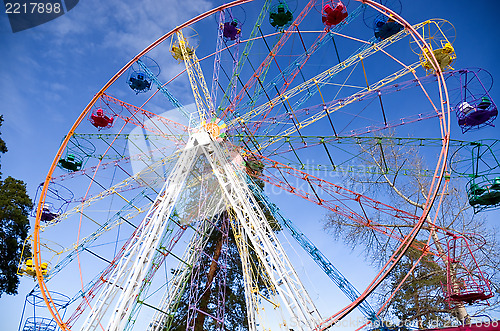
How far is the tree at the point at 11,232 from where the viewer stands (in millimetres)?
14203

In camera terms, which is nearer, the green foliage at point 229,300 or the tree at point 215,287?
the tree at point 215,287

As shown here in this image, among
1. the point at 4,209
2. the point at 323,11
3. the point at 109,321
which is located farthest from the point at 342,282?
the point at 4,209

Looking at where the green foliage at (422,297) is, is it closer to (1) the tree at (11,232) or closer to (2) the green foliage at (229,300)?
(2) the green foliage at (229,300)

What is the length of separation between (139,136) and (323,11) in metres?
7.23

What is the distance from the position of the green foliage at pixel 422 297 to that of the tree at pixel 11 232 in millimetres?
14668

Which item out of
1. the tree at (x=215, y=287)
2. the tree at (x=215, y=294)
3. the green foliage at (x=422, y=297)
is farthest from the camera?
the tree at (x=215, y=294)

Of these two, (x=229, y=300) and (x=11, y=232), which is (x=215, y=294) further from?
(x=11, y=232)

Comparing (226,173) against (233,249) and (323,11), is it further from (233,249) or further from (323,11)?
(233,249)

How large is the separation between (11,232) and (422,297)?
16.3 m

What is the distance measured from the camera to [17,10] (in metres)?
9.85

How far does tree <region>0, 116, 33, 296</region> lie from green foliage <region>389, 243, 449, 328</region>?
14.7m

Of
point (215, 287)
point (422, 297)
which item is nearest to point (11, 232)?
point (215, 287)

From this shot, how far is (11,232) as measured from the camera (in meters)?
14.5

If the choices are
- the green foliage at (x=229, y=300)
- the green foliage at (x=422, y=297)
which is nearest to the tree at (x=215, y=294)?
the green foliage at (x=229, y=300)
